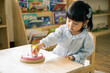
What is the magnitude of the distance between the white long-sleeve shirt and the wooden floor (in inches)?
43.6

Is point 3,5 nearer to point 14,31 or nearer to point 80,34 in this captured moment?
point 14,31

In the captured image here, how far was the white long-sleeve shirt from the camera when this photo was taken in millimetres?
1200

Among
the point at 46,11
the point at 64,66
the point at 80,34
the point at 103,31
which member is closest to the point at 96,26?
the point at 103,31

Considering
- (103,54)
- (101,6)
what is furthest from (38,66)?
→ (101,6)

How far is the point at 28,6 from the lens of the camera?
2.53 metres

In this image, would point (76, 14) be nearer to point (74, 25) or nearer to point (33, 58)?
point (74, 25)

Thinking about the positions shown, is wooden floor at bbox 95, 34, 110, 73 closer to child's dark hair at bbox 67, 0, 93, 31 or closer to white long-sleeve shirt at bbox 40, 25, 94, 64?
white long-sleeve shirt at bbox 40, 25, 94, 64

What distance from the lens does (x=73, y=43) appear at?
1.27m

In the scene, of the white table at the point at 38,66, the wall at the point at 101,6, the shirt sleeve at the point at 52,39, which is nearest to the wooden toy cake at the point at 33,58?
the white table at the point at 38,66

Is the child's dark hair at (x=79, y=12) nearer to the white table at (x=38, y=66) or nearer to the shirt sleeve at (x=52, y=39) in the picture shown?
the shirt sleeve at (x=52, y=39)

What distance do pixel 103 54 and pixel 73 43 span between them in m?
1.76

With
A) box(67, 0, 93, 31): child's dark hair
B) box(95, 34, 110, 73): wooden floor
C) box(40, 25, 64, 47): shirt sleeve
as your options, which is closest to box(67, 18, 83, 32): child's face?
box(67, 0, 93, 31): child's dark hair

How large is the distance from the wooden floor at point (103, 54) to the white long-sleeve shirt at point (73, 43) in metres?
1.11

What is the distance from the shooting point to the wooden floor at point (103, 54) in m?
2.32
